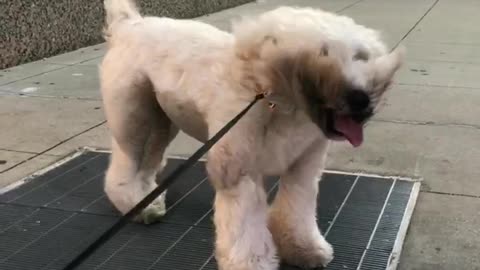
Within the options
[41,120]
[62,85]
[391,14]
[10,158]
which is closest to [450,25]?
[391,14]

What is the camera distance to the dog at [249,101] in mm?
2678

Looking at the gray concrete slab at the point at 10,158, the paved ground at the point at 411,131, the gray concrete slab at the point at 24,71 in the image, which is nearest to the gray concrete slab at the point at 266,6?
the paved ground at the point at 411,131

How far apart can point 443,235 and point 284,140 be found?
1.35 meters

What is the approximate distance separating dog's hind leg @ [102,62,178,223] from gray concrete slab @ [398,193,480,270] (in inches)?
58.5

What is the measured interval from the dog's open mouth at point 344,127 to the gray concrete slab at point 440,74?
4.74 meters

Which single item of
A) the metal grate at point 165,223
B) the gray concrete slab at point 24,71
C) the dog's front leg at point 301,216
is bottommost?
the gray concrete slab at point 24,71

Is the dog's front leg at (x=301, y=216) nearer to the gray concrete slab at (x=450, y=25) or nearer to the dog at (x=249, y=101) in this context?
the dog at (x=249, y=101)

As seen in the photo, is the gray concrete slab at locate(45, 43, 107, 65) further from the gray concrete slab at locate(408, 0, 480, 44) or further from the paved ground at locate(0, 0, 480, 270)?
the gray concrete slab at locate(408, 0, 480, 44)

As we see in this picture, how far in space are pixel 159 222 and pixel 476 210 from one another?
1889 mm

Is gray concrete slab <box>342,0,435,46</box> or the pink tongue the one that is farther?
gray concrete slab <box>342,0,435,46</box>

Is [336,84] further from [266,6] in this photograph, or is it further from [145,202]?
[266,6]

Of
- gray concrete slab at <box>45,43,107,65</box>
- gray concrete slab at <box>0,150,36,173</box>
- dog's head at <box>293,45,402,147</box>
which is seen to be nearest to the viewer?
dog's head at <box>293,45,402,147</box>

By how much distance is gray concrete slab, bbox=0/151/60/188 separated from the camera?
4965 mm

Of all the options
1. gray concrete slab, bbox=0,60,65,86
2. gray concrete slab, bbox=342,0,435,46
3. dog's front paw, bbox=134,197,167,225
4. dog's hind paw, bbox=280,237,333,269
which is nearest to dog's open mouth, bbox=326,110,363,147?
→ dog's hind paw, bbox=280,237,333,269
